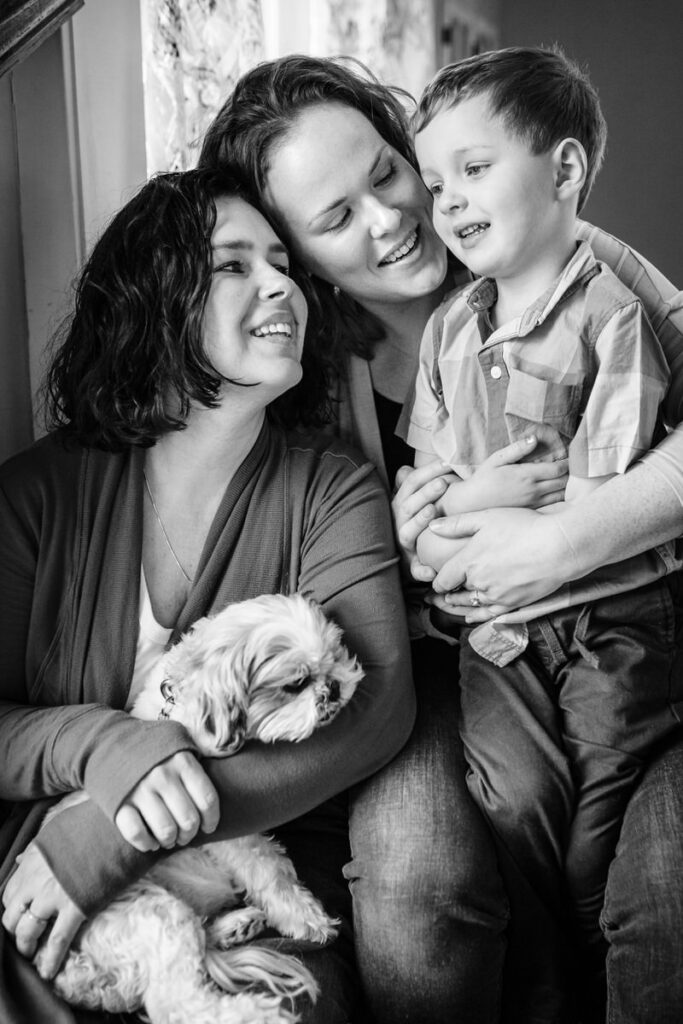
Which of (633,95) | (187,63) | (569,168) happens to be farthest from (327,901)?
(633,95)

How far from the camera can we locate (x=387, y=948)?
4.01 ft

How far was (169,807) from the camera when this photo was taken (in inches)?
43.7

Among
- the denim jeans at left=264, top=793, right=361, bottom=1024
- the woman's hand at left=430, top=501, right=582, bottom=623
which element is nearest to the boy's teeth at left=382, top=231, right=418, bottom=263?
the woman's hand at left=430, top=501, right=582, bottom=623

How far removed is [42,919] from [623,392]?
98cm

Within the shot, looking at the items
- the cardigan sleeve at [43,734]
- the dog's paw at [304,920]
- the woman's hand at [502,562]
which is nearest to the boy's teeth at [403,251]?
the woman's hand at [502,562]

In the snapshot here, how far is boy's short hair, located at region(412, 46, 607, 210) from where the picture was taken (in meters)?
1.30

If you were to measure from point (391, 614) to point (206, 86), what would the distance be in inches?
48.5

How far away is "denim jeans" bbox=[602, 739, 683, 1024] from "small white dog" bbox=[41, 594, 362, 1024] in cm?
37

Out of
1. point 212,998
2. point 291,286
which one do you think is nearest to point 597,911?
point 212,998

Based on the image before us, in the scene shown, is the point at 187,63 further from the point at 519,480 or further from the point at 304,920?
the point at 304,920

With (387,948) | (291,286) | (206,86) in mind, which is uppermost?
(206,86)

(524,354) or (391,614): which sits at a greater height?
(524,354)

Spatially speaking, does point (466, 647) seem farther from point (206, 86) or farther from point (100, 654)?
point (206, 86)

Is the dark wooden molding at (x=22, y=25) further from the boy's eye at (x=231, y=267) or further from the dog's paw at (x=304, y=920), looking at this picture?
the dog's paw at (x=304, y=920)
